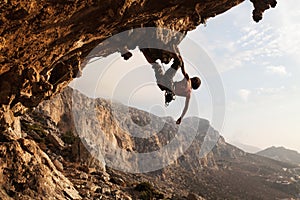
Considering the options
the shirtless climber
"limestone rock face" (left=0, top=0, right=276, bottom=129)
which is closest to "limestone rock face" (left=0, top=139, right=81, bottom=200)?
"limestone rock face" (left=0, top=0, right=276, bottom=129)

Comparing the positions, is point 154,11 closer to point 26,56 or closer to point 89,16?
point 89,16

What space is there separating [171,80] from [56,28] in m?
5.74

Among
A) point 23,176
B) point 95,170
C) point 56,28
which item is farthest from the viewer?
point 95,170

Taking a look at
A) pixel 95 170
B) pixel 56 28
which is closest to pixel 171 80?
pixel 56 28

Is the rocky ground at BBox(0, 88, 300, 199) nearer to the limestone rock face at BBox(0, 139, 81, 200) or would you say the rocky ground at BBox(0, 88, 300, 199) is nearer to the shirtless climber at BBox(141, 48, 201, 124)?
the limestone rock face at BBox(0, 139, 81, 200)

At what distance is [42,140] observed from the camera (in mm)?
25906

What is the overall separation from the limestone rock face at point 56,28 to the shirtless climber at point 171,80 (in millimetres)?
1322

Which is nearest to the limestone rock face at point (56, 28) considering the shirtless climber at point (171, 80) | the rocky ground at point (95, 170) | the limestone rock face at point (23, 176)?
the limestone rock face at point (23, 176)

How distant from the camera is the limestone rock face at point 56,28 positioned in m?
6.81

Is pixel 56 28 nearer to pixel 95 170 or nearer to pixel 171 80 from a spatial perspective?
pixel 171 80

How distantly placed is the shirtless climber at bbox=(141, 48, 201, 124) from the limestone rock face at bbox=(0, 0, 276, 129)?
132cm

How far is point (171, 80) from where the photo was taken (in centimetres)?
1217

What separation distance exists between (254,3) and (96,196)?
12260 millimetres

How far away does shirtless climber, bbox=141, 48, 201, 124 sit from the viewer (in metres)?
11.7
